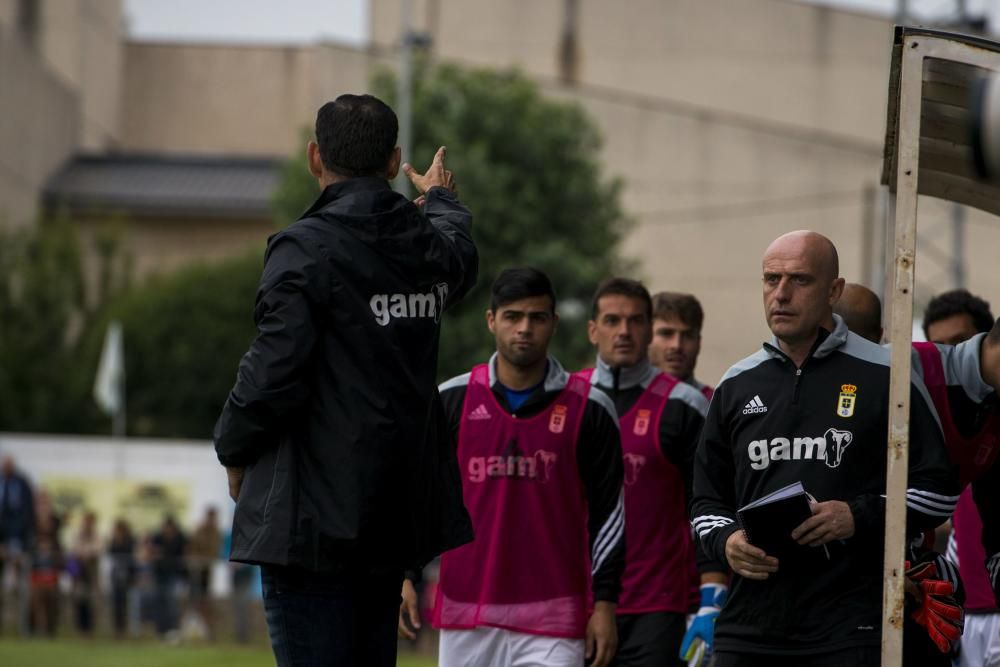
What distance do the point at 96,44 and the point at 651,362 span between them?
5924cm

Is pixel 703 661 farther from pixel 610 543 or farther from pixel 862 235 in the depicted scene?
pixel 862 235

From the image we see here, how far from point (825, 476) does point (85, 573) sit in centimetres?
2214

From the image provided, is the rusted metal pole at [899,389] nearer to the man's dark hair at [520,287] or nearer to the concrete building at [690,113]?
the man's dark hair at [520,287]

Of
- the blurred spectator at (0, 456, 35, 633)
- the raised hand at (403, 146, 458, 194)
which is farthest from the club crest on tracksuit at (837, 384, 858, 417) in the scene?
the blurred spectator at (0, 456, 35, 633)

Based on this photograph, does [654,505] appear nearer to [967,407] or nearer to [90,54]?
[967,407]

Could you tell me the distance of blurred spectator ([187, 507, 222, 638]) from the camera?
86.1ft

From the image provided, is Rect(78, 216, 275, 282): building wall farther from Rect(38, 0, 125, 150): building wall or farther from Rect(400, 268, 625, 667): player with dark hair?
Rect(400, 268, 625, 667): player with dark hair

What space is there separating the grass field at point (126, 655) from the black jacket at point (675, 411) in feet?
39.8

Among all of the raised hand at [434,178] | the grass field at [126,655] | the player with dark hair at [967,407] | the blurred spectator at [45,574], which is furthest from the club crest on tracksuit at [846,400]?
the blurred spectator at [45,574]

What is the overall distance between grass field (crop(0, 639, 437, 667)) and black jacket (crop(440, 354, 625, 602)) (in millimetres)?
12630

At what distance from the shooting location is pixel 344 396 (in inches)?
207

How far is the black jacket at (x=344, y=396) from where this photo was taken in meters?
5.15

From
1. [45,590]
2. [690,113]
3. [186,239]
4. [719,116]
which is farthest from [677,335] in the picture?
[186,239]

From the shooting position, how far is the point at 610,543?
7.55 meters
